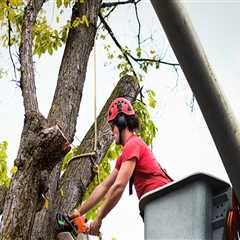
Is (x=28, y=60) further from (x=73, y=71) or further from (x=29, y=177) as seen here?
(x=29, y=177)

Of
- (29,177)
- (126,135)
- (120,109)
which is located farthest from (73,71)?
(29,177)

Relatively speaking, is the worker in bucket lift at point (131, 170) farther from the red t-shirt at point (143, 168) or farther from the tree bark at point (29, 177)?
the tree bark at point (29, 177)

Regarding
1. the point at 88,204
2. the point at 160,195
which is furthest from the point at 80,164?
the point at 160,195

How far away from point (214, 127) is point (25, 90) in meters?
3.52

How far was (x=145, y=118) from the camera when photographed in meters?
7.08

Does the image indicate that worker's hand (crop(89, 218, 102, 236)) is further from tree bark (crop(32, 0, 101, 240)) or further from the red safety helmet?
the red safety helmet

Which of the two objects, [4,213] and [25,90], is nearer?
[4,213]

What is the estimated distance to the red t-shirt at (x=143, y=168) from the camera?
4.15 m

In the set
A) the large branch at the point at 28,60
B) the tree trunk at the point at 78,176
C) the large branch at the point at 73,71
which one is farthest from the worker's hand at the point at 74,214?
the large branch at the point at 28,60

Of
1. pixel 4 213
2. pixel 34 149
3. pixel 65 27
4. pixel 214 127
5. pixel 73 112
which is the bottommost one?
pixel 214 127

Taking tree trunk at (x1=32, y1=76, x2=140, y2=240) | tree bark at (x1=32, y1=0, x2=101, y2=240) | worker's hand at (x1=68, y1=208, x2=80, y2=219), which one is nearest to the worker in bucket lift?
worker's hand at (x1=68, y1=208, x2=80, y2=219)

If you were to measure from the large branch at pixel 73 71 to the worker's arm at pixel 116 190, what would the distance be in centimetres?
98

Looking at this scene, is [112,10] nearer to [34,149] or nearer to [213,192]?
[34,149]

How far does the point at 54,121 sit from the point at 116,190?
1082 mm
